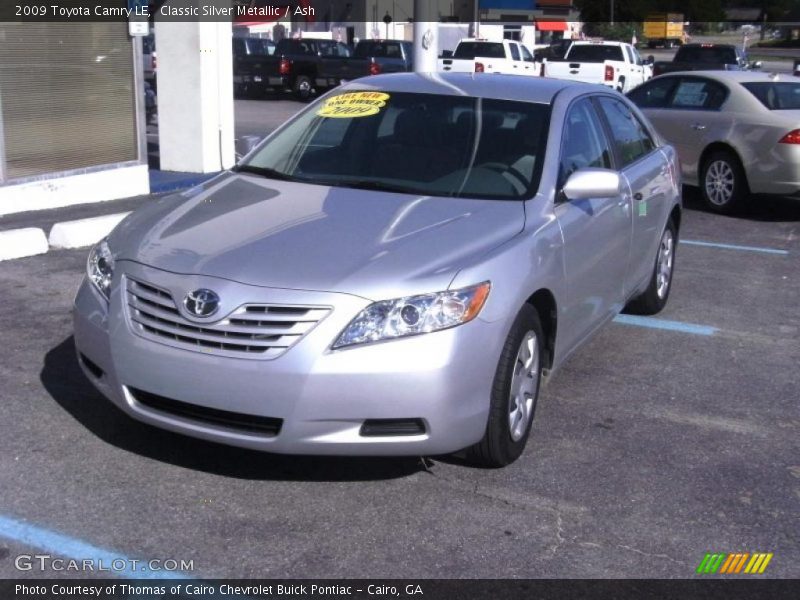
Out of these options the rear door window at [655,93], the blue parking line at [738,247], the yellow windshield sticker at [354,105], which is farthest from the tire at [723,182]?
the yellow windshield sticker at [354,105]

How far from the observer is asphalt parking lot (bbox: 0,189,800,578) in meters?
3.87

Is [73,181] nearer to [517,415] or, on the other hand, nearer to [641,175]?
[641,175]

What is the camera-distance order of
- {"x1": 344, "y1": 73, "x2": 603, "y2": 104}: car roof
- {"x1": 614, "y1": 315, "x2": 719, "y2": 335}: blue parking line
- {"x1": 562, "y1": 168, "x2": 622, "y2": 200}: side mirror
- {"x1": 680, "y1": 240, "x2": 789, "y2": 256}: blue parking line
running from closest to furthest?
{"x1": 562, "y1": 168, "x2": 622, "y2": 200}: side mirror < {"x1": 344, "y1": 73, "x2": 603, "y2": 104}: car roof < {"x1": 614, "y1": 315, "x2": 719, "y2": 335}: blue parking line < {"x1": 680, "y1": 240, "x2": 789, "y2": 256}: blue parking line

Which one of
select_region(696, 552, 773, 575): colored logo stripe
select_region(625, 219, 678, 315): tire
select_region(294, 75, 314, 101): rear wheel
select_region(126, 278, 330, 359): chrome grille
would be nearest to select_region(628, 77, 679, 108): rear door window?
select_region(625, 219, 678, 315): tire

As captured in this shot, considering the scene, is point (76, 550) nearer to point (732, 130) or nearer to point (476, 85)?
point (476, 85)

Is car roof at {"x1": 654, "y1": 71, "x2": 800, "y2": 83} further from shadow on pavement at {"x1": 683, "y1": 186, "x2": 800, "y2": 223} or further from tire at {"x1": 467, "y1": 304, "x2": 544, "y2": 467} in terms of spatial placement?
tire at {"x1": 467, "y1": 304, "x2": 544, "y2": 467}

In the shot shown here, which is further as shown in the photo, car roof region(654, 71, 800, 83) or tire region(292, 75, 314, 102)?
tire region(292, 75, 314, 102)

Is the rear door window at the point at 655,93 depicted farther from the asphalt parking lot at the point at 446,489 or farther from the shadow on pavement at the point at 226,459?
the shadow on pavement at the point at 226,459

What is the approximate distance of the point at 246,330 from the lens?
13.1ft

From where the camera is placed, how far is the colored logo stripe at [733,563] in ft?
12.7

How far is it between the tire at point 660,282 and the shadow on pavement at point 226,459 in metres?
3.07

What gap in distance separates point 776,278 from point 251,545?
20.2 ft

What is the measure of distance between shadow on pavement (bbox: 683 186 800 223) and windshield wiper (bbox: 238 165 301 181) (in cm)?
767

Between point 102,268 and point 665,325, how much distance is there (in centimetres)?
402
